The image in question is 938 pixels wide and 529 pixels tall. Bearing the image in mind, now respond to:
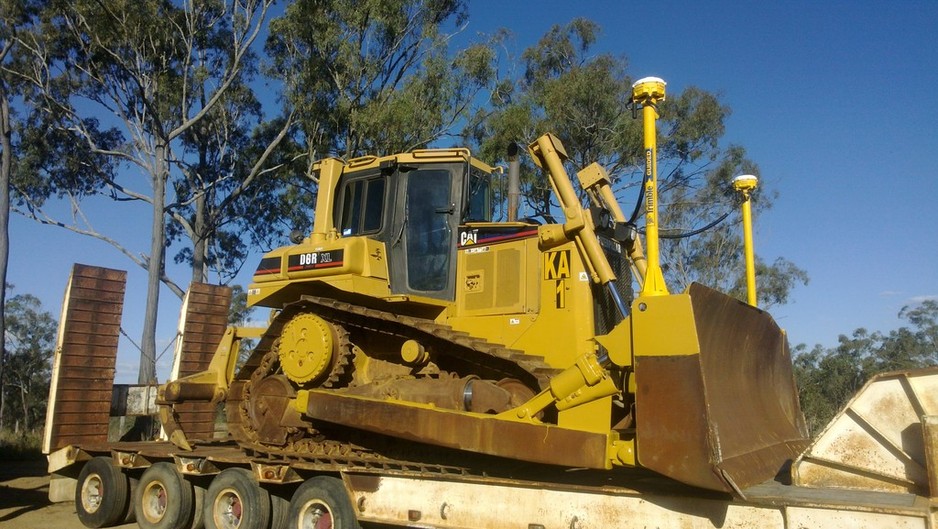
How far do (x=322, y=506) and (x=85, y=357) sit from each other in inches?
181

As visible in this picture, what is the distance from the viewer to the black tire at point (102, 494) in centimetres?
873

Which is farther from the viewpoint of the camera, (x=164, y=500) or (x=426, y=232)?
(x=164, y=500)

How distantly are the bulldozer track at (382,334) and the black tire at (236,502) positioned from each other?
0.34m

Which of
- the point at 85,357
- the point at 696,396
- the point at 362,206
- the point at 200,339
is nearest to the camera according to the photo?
the point at 696,396

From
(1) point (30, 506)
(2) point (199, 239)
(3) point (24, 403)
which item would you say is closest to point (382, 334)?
(1) point (30, 506)

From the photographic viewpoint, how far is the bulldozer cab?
7.28m

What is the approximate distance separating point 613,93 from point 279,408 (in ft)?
62.9

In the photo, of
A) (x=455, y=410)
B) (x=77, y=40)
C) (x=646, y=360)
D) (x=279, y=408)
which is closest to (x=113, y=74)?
(x=77, y=40)

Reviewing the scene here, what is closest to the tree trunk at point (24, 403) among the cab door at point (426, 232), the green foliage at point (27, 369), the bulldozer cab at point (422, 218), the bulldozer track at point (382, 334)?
the green foliage at point (27, 369)

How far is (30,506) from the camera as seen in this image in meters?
9.91

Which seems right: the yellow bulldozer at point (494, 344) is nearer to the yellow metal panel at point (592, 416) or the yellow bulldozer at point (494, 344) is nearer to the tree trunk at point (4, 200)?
the yellow metal panel at point (592, 416)

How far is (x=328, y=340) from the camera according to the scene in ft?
22.9

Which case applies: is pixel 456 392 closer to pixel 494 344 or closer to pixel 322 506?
pixel 494 344

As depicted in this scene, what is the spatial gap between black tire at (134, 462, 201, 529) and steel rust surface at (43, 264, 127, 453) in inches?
54.0
